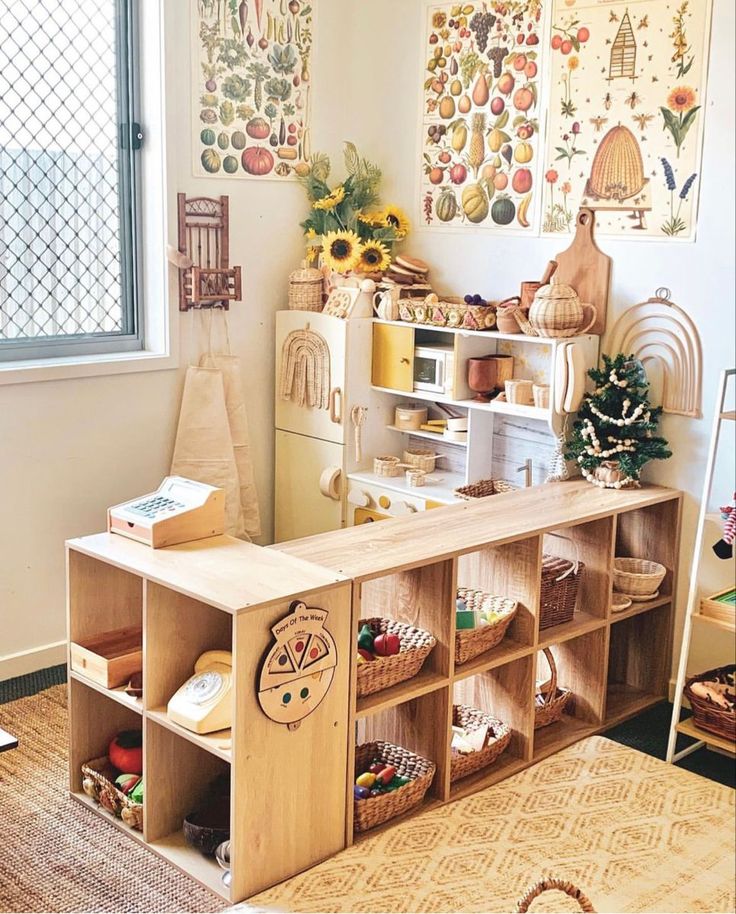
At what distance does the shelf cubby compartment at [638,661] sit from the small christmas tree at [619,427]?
474mm

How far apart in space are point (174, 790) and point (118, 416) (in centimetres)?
141

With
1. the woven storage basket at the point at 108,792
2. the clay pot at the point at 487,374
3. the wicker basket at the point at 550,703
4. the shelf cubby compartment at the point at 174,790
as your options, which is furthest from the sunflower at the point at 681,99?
the woven storage basket at the point at 108,792

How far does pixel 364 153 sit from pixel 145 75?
0.85 meters

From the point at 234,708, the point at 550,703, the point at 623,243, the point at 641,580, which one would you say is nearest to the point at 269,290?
the point at 623,243

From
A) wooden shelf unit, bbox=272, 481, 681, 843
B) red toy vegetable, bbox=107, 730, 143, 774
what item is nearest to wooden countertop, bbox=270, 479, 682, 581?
wooden shelf unit, bbox=272, 481, 681, 843

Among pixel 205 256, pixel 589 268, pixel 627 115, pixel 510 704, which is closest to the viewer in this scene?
pixel 510 704

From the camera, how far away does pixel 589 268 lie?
11.6 ft

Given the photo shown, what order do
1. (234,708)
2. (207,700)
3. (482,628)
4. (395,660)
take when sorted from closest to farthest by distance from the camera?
(234,708) < (207,700) < (395,660) < (482,628)

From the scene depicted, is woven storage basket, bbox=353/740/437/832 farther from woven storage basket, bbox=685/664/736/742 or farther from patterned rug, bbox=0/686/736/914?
→ woven storage basket, bbox=685/664/736/742

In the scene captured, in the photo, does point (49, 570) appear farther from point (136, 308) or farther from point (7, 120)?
point (7, 120)

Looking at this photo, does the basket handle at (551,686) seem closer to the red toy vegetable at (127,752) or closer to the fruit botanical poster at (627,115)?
the red toy vegetable at (127,752)

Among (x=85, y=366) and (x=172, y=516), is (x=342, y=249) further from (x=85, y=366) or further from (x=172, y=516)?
(x=172, y=516)

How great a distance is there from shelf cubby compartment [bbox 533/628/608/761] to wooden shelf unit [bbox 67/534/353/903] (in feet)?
3.01

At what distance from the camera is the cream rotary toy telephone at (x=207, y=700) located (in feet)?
8.23
